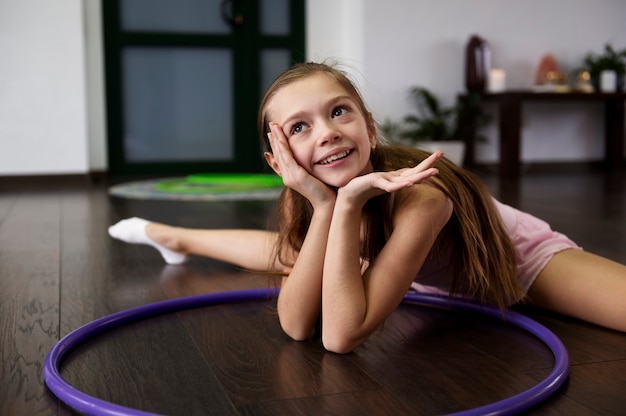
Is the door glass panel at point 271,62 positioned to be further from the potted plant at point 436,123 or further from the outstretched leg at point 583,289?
the outstretched leg at point 583,289

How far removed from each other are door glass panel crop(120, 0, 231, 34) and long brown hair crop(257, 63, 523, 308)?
4815 mm

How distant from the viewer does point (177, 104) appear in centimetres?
621

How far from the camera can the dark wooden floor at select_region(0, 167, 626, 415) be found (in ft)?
3.62

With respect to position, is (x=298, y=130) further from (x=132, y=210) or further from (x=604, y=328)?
(x=132, y=210)

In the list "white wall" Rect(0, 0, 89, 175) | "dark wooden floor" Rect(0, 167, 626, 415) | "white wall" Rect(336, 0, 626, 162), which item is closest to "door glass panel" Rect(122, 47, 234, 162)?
"white wall" Rect(0, 0, 89, 175)

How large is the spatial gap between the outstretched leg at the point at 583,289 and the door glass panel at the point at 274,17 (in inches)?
199

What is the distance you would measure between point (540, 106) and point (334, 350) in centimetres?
557

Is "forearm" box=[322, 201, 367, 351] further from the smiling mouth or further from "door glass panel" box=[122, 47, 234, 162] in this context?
"door glass panel" box=[122, 47, 234, 162]

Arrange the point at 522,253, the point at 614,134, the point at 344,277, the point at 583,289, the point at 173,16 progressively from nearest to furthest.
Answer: the point at 344,277
the point at 583,289
the point at 522,253
the point at 173,16
the point at 614,134

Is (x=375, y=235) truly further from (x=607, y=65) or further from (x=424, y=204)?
(x=607, y=65)

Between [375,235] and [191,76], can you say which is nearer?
[375,235]

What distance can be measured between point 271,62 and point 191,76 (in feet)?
2.28

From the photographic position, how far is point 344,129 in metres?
1.29

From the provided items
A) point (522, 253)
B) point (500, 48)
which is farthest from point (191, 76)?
point (522, 253)
